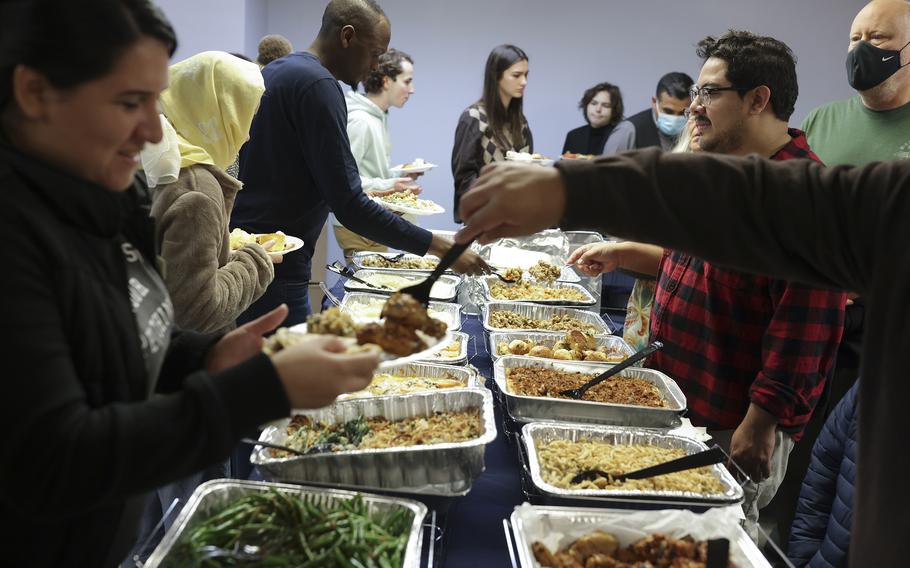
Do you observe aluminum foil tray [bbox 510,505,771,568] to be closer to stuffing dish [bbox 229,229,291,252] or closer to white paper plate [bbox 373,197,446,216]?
stuffing dish [bbox 229,229,291,252]

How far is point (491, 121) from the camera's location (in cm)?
526

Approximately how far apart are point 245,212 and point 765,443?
2.32 metres

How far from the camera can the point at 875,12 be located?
10.7ft

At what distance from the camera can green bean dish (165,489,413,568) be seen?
4.48 feet

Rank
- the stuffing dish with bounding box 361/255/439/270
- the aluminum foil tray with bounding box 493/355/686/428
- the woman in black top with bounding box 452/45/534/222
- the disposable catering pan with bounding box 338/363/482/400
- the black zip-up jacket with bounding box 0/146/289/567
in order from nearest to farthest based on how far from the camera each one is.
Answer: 1. the black zip-up jacket with bounding box 0/146/289/567
2. the aluminum foil tray with bounding box 493/355/686/428
3. the disposable catering pan with bounding box 338/363/482/400
4. the stuffing dish with bounding box 361/255/439/270
5. the woman in black top with bounding box 452/45/534/222

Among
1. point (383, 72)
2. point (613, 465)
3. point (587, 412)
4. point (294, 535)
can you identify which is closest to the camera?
point (294, 535)

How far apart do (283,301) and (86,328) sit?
2.29m

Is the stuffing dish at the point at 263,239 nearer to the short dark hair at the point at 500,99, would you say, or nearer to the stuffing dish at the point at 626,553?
the stuffing dish at the point at 626,553

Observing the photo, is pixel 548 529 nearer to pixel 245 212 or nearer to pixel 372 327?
pixel 372 327

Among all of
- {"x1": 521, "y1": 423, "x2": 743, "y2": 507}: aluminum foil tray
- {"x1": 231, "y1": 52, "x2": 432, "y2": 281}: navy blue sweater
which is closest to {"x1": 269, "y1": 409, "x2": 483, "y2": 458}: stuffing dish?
{"x1": 521, "y1": 423, "x2": 743, "y2": 507}: aluminum foil tray

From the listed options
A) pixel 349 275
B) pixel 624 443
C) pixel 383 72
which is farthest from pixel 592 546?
pixel 383 72

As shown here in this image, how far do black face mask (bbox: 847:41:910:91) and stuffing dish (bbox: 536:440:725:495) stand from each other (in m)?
2.36

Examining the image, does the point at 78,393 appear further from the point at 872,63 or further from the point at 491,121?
the point at 491,121

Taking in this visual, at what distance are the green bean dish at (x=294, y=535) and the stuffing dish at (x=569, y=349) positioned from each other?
117 cm
